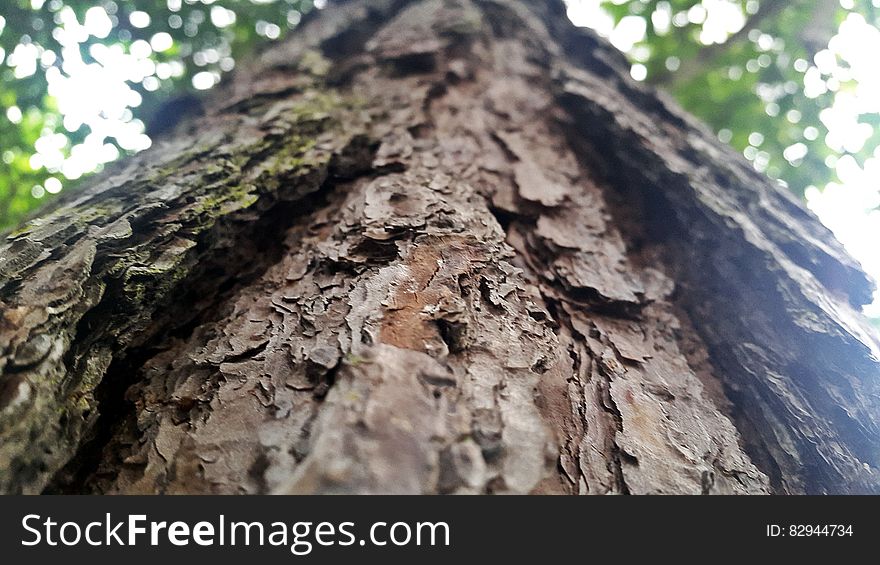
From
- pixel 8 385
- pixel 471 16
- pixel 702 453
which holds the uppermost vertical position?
pixel 471 16

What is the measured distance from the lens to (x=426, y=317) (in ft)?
4.25

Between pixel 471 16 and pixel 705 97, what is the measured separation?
3.27 metres

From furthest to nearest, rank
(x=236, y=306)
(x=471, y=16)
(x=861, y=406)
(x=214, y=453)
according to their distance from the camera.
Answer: (x=471, y=16), (x=236, y=306), (x=861, y=406), (x=214, y=453)

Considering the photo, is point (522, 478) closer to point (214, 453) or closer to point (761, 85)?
point (214, 453)

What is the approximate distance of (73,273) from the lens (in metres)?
1.36

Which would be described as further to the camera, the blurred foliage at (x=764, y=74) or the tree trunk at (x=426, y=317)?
the blurred foliage at (x=764, y=74)

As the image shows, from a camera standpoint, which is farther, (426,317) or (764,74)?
(764,74)

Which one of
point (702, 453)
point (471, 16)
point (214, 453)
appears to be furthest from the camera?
point (471, 16)

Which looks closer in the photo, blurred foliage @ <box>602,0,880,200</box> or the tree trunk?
the tree trunk

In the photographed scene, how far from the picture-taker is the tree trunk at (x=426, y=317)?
1.11 metres

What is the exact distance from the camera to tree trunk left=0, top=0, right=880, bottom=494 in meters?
1.11
